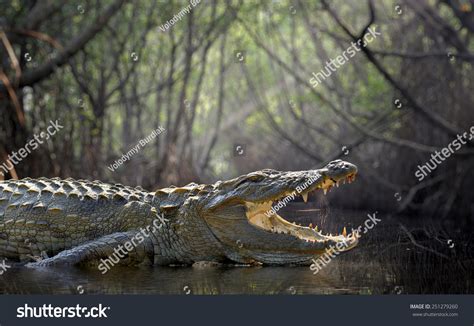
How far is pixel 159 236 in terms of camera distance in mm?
5371

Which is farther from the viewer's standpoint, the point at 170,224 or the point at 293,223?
the point at 170,224

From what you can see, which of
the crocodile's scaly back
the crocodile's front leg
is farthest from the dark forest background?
the crocodile's front leg

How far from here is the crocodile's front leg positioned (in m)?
5.16

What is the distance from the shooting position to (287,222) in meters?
5.18

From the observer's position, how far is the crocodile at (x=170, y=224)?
505 centimetres

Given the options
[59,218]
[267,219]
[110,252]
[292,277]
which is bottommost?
[292,277]

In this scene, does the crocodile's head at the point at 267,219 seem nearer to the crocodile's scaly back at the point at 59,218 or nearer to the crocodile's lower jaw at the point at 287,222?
the crocodile's lower jaw at the point at 287,222

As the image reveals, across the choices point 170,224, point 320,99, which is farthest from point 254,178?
point 320,99

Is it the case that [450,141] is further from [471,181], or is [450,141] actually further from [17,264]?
[17,264]

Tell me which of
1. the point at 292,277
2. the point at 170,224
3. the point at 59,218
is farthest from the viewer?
the point at 59,218

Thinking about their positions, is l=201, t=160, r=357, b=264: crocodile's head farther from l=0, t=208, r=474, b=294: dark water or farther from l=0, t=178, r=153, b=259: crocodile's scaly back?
l=0, t=178, r=153, b=259: crocodile's scaly back

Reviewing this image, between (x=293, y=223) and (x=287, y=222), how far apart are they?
0.05 meters

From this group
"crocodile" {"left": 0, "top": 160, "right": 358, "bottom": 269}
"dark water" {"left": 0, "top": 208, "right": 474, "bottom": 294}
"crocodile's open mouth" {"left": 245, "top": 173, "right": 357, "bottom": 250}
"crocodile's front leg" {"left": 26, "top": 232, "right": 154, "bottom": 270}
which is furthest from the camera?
"crocodile's front leg" {"left": 26, "top": 232, "right": 154, "bottom": 270}

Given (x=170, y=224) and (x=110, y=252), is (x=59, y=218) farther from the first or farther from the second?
(x=170, y=224)
